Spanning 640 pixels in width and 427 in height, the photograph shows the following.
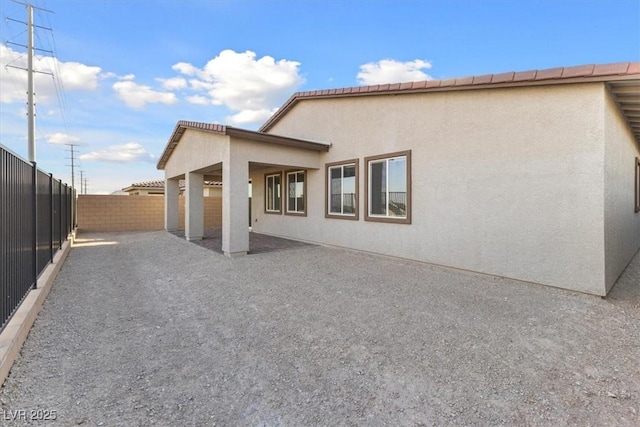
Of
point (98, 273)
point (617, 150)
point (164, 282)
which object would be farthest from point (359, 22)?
point (98, 273)

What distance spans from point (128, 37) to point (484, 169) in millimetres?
12977

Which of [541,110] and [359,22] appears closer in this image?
[541,110]

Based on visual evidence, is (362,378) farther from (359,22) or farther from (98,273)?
(359,22)

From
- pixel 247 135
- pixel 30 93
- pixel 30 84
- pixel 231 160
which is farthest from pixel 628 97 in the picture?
pixel 30 84

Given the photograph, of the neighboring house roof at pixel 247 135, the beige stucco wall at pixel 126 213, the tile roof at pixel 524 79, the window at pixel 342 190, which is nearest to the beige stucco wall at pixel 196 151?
the neighboring house roof at pixel 247 135

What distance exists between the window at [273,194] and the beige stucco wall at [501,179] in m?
4.95

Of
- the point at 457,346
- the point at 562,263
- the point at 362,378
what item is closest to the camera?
the point at 362,378

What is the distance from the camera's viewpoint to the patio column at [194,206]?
1245 centimetres

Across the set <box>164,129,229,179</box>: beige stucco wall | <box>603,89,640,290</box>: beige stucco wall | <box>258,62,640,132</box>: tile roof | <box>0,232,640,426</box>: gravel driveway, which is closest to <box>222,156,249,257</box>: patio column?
<box>164,129,229,179</box>: beige stucco wall

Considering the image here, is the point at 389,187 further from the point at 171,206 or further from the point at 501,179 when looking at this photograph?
the point at 171,206

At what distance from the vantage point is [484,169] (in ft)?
21.6

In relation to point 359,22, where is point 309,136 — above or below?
below

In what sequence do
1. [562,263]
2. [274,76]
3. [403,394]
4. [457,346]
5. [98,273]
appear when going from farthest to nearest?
[274,76] < [98,273] < [562,263] < [457,346] < [403,394]

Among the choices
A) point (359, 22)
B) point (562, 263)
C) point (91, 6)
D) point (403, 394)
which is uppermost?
point (91, 6)
